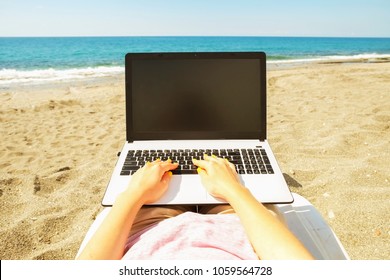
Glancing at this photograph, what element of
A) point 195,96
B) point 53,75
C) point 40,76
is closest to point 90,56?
point 53,75

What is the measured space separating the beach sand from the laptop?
114cm

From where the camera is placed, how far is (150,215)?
1.50 meters

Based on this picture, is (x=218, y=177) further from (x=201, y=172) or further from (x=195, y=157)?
(x=195, y=157)

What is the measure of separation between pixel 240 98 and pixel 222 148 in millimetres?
356

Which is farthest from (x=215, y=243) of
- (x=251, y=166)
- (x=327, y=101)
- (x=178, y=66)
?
(x=327, y=101)

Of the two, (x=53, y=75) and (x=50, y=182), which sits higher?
(x=53, y=75)

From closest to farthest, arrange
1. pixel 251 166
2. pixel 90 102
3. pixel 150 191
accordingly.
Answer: pixel 150 191 → pixel 251 166 → pixel 90 102

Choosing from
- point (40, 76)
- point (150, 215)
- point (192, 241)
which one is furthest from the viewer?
point (40, 76)

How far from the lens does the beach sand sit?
2.53 meters

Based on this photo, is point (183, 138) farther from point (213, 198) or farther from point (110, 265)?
point (110, 265)

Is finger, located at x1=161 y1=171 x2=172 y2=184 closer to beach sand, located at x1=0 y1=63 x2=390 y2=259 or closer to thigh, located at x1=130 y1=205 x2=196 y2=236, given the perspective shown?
thigh, located at x1=130 y1=205 x2=196 y2=236

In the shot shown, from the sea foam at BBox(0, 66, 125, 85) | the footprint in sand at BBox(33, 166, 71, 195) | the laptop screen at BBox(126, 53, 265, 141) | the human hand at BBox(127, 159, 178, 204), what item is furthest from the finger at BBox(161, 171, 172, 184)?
the sea foam at BBox(0, 66, 125, 85)

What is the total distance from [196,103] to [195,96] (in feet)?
0.16

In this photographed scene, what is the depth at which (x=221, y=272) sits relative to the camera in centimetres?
109
